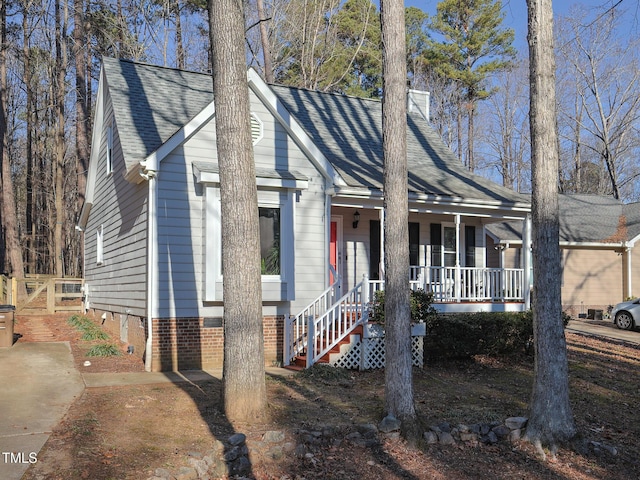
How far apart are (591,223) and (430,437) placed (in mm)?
20241

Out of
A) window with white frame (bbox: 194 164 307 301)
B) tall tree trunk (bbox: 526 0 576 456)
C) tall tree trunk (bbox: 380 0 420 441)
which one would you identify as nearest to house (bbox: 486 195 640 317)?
window with white frame (bbox: 194 164 307 301)

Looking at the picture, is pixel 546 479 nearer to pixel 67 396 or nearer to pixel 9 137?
pixel 67 396

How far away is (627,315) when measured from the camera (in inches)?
735

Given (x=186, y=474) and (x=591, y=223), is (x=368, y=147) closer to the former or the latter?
(x=186, y=474)

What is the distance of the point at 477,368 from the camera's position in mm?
11859

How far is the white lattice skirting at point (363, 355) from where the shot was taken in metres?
11.3

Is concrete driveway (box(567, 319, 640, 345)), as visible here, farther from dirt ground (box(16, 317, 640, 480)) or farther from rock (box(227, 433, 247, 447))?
rock (box(227, 433, 247, 447))

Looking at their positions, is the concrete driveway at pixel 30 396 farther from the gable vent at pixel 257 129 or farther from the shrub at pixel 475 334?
the shrub at pixel 475 334

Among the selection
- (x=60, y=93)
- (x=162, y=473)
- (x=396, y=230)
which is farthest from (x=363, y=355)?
(x=60, y=93)

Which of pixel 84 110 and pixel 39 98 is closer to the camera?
pixel 84 110

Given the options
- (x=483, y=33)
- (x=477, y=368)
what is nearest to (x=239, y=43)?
(x=477, y=368)

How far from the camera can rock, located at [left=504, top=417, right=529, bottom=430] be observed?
763cm

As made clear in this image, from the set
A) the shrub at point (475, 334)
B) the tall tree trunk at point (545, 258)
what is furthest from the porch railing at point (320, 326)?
the tall tree trunk at point (545, 258)

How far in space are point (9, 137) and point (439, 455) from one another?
34333mm
